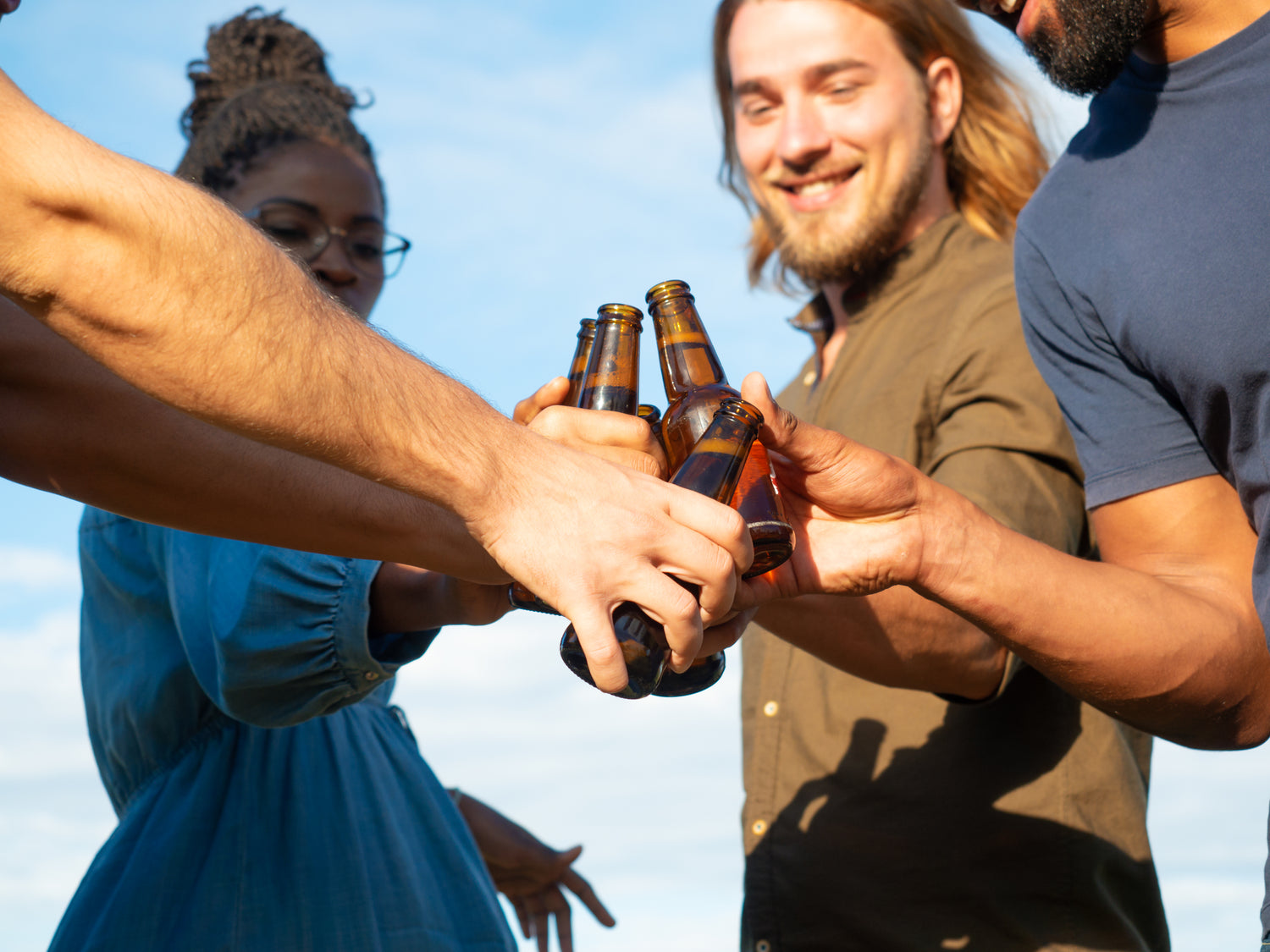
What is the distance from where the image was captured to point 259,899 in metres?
2.39

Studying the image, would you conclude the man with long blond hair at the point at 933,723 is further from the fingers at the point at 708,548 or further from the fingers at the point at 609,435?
the fingers at the point at 708,548

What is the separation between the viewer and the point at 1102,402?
8.46 feet

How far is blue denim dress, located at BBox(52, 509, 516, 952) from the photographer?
2.35 meters

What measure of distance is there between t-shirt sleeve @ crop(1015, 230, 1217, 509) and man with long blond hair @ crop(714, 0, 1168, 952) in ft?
1.26

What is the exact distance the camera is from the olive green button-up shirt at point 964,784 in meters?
2.94

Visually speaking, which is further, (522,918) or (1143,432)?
(522,918)

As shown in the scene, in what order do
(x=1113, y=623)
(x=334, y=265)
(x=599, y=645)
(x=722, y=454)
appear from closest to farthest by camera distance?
(x=599, y=645)
(x=722, y=454)
(x=1113, y=623)
(x=334, y=265)

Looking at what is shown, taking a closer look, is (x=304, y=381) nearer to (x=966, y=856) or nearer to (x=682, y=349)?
(x=682, y=349)

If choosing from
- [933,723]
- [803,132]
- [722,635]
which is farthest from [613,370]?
[803,132]

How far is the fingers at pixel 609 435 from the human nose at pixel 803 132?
2.29m

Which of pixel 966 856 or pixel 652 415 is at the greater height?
pixel 652 415

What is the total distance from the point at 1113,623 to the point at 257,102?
2817 mm

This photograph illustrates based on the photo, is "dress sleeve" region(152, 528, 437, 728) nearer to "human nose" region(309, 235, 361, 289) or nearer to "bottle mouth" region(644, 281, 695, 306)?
"bottle mouth" region(644, 281, 695, 306)

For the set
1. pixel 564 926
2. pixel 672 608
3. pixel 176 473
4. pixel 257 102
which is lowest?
pixel 564 926
